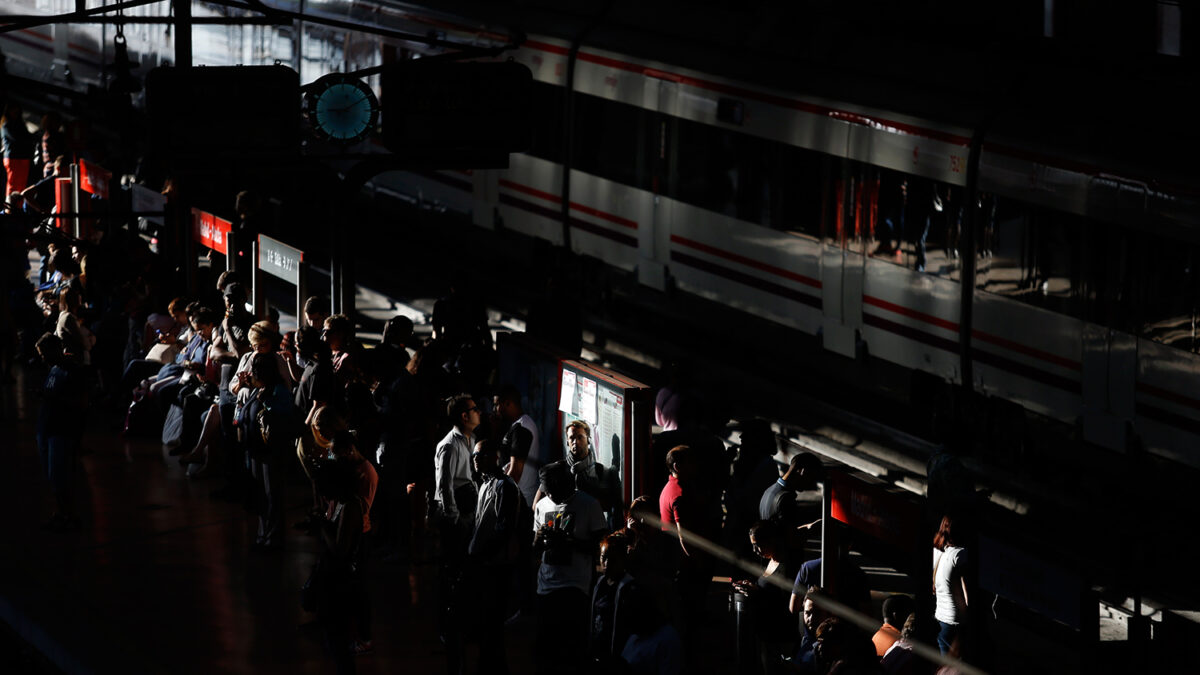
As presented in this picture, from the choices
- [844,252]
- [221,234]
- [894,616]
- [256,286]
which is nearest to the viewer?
[894,616]

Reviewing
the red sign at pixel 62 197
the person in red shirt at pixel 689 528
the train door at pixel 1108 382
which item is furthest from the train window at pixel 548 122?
the person in red shirt at pixel 689 528

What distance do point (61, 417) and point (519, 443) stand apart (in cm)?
426

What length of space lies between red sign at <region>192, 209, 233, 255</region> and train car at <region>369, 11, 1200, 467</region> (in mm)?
5795

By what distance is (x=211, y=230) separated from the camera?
58.3ft

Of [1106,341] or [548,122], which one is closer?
[1106,341]

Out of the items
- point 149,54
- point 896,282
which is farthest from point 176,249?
point 149,54

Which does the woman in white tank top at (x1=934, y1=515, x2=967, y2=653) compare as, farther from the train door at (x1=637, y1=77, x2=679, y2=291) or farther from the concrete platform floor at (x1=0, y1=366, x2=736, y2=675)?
the train door at (x1=637, y1=77, x2=679, y2=291)

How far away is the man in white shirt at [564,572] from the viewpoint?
10484mm

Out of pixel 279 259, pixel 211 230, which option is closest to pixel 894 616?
pixel 279 259

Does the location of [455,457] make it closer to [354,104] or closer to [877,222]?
[354,104]

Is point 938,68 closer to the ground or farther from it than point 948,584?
farther from it

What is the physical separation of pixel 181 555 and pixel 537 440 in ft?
10.3

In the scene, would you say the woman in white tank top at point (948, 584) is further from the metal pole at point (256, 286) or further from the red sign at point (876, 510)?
the metal pole at point (256, 286)

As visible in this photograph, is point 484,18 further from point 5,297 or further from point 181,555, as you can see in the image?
point 181,555
